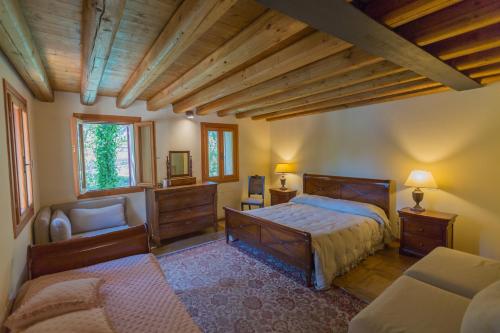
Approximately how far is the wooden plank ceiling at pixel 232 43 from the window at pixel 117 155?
0.99 metres

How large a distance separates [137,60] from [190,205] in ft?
8.34

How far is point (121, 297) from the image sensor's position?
1.68 m

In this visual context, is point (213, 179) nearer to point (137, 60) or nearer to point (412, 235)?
point (137, 60)

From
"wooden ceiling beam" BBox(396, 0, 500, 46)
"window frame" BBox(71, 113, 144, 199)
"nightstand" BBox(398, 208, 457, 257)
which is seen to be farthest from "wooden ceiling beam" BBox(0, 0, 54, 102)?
"nightstand" BBox(398, 208, 457, 257)

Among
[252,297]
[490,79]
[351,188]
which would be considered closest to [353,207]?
[351,188]

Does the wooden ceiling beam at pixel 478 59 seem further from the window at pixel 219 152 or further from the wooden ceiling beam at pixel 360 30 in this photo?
the window at pixel 219 152

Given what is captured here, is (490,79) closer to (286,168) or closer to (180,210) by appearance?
(286,168)

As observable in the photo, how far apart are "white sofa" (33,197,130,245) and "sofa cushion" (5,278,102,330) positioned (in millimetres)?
1556

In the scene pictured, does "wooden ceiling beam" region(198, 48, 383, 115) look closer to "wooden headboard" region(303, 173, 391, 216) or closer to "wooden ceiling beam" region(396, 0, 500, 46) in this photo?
"wooden ceiling beam" region(396, 0, 500, 46)

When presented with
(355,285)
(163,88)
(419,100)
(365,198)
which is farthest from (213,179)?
(419,100)

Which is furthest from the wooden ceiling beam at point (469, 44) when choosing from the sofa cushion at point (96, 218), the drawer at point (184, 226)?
the sofa cushion at point (96, 218)

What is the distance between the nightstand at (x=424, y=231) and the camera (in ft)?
9.98

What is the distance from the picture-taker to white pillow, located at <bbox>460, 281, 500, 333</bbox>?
109 centimetres

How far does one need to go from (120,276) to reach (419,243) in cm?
356
